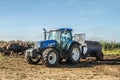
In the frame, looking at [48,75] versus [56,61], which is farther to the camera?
[56,61]

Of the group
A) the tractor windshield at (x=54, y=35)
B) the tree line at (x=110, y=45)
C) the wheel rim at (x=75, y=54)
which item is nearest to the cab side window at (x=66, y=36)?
the tractor windshield at (x=54, y=35)

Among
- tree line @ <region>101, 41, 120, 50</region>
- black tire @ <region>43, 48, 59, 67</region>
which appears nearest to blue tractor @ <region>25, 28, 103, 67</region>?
black tire @ <region>43, 48, 59, 67</region>

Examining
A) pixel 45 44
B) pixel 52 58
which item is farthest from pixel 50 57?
pixel 45 44

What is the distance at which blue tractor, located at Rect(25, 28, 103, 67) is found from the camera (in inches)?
763

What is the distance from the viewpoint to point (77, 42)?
21.3 m

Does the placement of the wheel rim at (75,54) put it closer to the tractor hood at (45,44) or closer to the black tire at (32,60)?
the tractor hood at (45,44)

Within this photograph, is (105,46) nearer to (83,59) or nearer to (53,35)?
(83,59)

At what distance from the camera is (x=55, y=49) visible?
19.8 metres

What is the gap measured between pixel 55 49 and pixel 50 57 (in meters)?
0.65

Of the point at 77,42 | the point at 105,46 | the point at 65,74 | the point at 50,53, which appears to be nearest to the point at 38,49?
the point at 50,53

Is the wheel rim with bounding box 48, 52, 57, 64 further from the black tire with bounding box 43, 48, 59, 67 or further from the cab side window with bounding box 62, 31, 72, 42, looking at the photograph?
the cab side window with bounding box 62, 31, 72, 42

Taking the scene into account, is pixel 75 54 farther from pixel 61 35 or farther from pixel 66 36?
pixel 61 35

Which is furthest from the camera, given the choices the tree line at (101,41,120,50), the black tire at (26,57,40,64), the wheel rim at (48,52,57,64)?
the tree line at (101,41,120,50)

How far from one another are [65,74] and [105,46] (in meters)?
27.4
